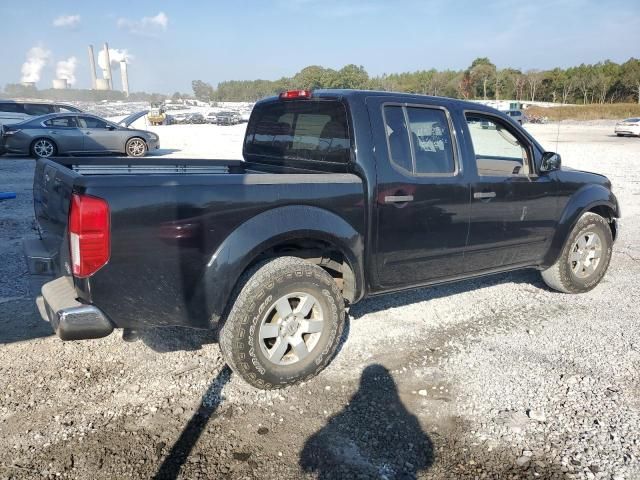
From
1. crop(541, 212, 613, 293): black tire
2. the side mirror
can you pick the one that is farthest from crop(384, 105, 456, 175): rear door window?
crop(541, 212, 613, 293): black tire

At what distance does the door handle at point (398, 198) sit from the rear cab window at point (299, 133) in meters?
0.40

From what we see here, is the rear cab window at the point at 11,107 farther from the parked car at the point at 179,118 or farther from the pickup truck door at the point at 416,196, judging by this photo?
the parked car at the point at 179,118

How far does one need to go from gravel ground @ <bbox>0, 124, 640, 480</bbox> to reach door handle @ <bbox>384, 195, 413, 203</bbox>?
1.15m

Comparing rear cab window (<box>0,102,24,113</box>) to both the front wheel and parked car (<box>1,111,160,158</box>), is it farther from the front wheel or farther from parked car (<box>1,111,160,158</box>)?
the front wheel

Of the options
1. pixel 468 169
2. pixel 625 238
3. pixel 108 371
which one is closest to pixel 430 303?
pixel 468 169

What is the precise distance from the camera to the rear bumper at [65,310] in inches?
108

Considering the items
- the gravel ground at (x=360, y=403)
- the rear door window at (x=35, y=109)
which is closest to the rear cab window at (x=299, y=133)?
the gravel ground at (x=360, y=403)

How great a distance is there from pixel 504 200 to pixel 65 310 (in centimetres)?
338

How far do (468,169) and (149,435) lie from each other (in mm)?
2954

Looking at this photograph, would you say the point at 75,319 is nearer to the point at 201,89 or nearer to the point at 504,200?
the point at 504,200

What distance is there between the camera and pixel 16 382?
3.32 metres

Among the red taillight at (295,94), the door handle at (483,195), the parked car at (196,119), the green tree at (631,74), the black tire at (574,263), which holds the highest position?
the green tree at (631,74)

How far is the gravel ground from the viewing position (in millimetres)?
2650

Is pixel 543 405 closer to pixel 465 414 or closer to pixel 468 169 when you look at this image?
pixel 465 414
